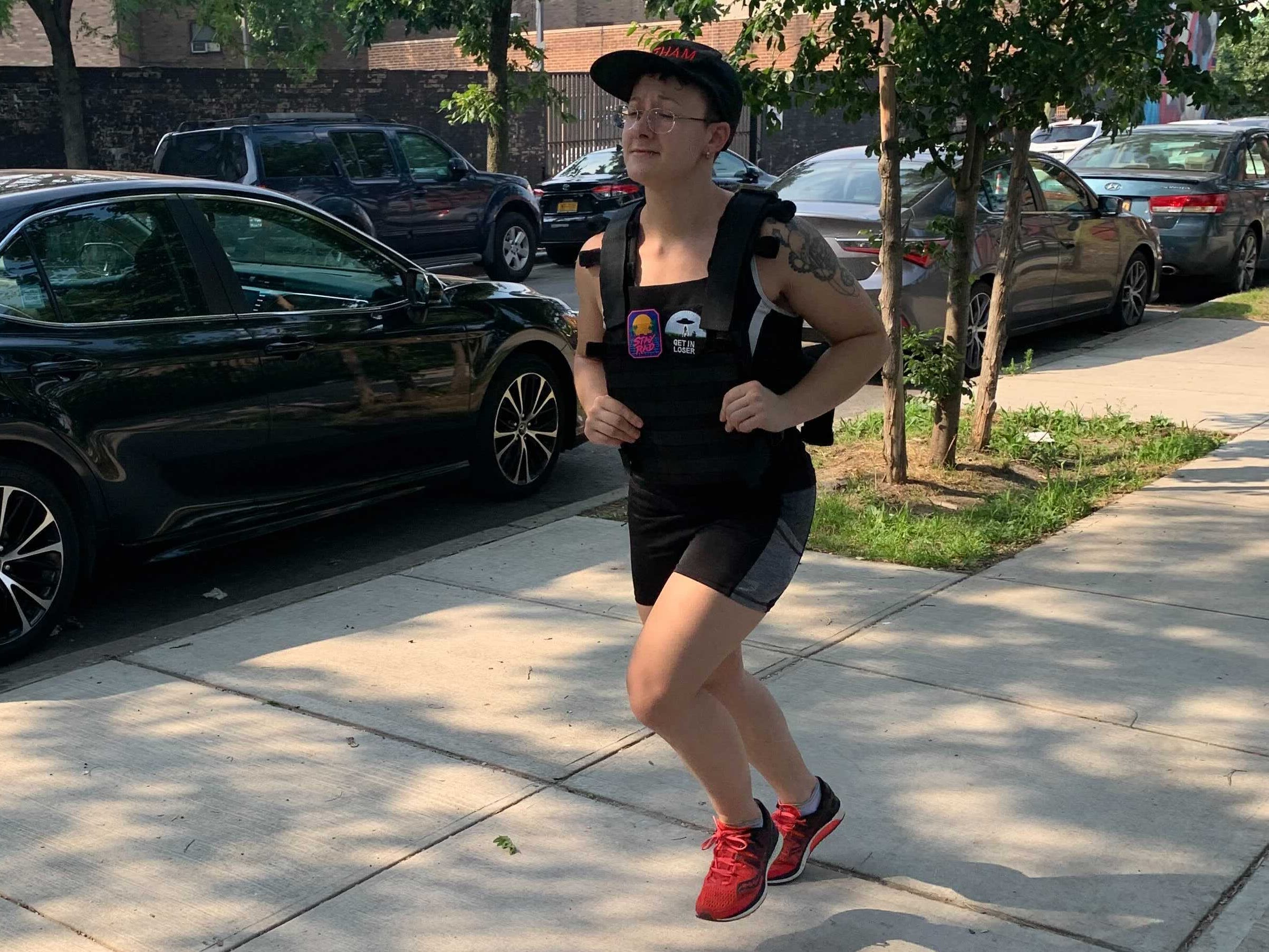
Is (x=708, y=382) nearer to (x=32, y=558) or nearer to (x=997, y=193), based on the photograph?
(x=32, y=558)

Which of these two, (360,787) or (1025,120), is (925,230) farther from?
(360,787)

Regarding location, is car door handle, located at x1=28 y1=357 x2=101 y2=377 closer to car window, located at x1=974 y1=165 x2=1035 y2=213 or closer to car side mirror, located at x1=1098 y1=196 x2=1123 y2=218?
car window, located at x1=974 y1=165 x2=1035 y2=213

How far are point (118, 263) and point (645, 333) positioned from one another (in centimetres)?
341

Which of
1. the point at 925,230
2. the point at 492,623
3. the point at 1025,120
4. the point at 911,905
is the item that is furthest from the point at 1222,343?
the point at 911,905

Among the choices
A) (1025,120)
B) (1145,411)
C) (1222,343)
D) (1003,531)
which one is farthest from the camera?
(1222,343)

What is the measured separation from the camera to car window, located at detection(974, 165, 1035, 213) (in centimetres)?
1126

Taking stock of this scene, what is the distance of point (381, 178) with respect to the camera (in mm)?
16828

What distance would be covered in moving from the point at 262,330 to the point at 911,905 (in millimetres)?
3800

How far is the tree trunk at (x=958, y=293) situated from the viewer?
742cm

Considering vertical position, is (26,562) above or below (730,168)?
below

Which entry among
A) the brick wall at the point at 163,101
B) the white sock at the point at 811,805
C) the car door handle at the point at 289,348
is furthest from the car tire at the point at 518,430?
the brick wall at the point at 163,101

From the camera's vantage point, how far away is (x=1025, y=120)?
7352 mm

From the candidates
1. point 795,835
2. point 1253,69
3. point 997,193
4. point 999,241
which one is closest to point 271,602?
point 795,835

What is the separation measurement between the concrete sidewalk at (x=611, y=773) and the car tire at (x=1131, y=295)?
6.98 m
